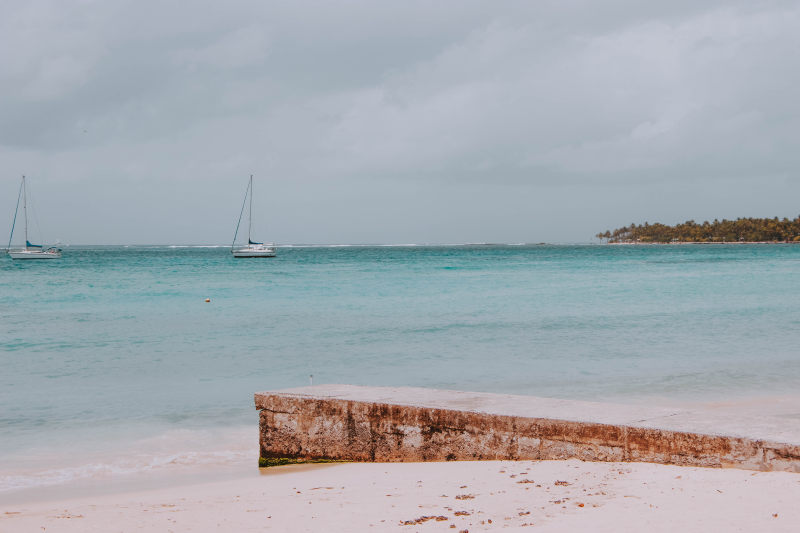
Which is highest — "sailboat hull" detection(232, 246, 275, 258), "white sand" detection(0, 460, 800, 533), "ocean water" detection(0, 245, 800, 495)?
"sailboat hull" detection(232, 246, 275, 258)

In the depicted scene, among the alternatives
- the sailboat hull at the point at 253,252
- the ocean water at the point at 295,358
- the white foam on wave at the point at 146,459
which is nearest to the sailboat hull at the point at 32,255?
the sailboat hull at the point at 253,252

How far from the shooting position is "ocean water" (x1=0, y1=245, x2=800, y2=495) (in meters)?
8.19

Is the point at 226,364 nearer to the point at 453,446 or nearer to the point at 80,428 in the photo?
the point at 80,428

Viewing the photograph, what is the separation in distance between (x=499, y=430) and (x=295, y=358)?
9531mm

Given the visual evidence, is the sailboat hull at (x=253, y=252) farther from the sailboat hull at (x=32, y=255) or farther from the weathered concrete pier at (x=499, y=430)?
the weathered concrete pier at (x=499, y=430)

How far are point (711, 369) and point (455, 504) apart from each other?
971 centimetres

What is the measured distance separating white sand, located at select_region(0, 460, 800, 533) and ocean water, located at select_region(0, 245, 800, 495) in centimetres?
198

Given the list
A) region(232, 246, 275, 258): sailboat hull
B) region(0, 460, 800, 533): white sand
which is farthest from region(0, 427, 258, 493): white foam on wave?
region(232, 246, 275, 258): sailboat hull

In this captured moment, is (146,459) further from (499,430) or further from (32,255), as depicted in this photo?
(32,255)

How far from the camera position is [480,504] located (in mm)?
4480

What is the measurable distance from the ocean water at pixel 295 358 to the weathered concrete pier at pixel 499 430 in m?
1.05

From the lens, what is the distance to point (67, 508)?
17.2ft

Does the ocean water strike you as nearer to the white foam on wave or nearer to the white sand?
the white foam on wave

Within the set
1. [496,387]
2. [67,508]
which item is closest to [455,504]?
[67,508]
